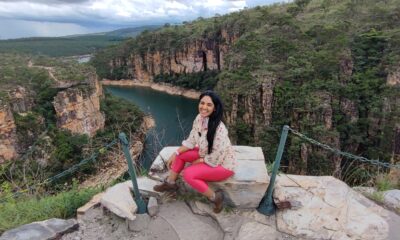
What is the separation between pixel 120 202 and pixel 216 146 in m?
1.05

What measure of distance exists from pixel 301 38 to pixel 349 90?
242 inches

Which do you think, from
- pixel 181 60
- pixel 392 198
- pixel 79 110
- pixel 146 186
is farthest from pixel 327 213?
pixel 181 60

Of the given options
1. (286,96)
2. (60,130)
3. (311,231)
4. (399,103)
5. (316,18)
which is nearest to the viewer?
(311,231)

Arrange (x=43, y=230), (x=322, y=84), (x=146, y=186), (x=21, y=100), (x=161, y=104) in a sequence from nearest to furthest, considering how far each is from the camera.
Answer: (x=43, y=230)
(x=146, y=186)
(x=322, y=84)
(x=21, y=100)
(x=161, y=104)

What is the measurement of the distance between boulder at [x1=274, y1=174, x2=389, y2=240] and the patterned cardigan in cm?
62

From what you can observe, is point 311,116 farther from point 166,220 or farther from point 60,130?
point 166,220

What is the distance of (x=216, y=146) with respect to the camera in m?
3.23

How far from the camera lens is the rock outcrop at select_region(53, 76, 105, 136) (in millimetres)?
22297

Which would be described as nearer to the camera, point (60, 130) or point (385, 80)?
point (385, 80)

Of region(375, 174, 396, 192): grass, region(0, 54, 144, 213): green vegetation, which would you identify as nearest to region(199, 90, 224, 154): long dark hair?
region(375, 174, 396, 192): grass

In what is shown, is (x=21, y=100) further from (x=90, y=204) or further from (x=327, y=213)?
(x=327, y=213)

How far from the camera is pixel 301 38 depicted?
934 inches

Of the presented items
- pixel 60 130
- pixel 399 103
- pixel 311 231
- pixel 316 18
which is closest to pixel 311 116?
pixel 399 103

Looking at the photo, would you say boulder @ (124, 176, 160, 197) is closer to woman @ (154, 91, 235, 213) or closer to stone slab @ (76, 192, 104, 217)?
stone slab @ (76, 192, 104, 217)
